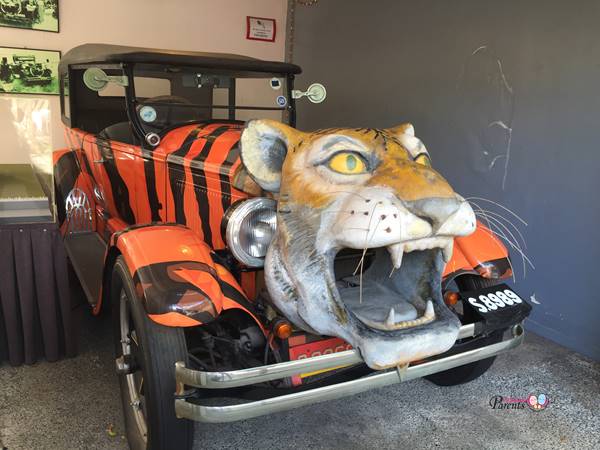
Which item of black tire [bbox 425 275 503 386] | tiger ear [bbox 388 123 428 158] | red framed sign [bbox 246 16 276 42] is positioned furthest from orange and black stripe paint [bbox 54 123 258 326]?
red framed sign [bbox 246 16 276 42]

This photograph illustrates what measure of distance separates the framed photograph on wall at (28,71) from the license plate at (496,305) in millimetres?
4591

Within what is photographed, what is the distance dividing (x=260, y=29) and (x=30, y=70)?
8.20ft

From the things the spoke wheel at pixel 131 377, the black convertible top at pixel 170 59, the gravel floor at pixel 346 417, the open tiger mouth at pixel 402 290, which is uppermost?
the black convertible top at pixel 170 59

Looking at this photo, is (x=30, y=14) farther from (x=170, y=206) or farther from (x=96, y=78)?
(x=170, y=206)

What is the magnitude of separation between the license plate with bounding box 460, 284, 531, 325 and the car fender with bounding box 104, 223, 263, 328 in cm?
88

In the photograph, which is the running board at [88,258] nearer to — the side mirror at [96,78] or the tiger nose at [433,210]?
the side mirror at [96,78]

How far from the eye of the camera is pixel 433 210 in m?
1.55

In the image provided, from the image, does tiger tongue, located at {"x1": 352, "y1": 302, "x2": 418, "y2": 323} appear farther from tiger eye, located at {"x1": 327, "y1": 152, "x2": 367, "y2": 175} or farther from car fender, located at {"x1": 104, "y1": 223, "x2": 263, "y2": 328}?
tiger eye, located at {"x1": 327, "y1": 152, "x2": 367, "y2": 175}

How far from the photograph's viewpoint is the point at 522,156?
11.4 feet

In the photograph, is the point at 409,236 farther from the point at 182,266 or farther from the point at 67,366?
the point at 67,366

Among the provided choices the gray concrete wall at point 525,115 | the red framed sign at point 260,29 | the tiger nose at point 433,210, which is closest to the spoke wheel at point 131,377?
the tiger nose at point 433,210

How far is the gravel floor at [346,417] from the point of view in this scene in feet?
7.22

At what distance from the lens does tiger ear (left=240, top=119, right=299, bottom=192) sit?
1.83 metres

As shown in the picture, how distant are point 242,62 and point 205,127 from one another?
47 cm
